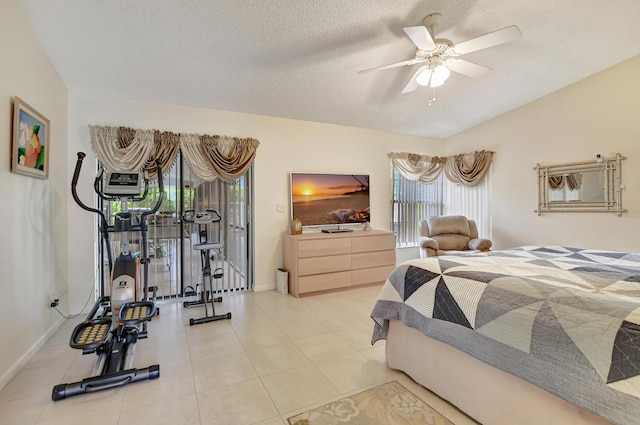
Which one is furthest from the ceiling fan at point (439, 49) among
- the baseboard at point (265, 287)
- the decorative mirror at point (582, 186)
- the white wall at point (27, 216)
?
the baseboard at point (265, 287)

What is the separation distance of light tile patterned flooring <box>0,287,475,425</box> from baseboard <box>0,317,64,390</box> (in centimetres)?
3

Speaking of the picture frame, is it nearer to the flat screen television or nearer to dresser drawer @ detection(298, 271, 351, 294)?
the flat screen television

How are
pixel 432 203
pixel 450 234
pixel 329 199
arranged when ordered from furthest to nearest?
pixel 432 203, pixel 450 234, pixel 329 199

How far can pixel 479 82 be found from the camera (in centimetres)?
371

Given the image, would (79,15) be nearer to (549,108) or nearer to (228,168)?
(228,168)

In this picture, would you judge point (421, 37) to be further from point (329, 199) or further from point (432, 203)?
point (432, 203)

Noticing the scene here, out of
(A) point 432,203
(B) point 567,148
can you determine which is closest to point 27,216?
(A) point 432,203

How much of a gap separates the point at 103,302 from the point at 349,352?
97.6 inches

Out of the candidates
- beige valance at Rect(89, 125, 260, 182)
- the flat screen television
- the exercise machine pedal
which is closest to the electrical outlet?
the exercise machine pedal

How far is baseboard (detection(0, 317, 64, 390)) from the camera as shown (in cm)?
194

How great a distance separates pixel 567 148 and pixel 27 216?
6012 mm

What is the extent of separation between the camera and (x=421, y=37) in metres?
2.22

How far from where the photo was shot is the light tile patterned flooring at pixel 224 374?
66.4 inches

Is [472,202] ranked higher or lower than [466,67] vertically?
lower
